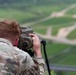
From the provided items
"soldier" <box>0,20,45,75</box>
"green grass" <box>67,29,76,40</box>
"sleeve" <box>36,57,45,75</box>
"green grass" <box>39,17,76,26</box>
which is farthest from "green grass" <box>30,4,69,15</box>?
"soldier" <box>0,20,45,75</box>

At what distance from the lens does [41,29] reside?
20.1m

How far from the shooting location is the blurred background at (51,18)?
19.8m

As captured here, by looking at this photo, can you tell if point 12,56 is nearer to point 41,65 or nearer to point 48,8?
point 41,65

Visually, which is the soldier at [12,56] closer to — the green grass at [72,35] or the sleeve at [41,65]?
the sleeve at [41,65]

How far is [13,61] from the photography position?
1715 millimetres

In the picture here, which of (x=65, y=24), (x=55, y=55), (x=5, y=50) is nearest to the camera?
(x=5, y=50)

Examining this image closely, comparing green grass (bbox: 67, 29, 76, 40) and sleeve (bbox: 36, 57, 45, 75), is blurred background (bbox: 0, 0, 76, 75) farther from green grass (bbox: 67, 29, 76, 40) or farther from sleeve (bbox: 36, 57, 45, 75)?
sleeve (bbox: 36, 57, 45, 75)

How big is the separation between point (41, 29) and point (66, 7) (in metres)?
2.94

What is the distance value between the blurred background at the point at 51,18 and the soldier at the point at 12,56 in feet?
54.0

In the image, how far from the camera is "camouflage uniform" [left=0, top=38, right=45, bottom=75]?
5.58ft

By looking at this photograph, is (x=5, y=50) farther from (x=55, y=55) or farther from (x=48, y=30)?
(x=48, y=30)

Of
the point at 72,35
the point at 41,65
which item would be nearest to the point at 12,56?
the point at 41,65

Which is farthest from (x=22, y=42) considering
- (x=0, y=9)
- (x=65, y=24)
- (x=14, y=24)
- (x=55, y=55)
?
(x=65, y=24)

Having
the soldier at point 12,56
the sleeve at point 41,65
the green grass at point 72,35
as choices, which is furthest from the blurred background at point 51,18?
the soldier at point 12,56
